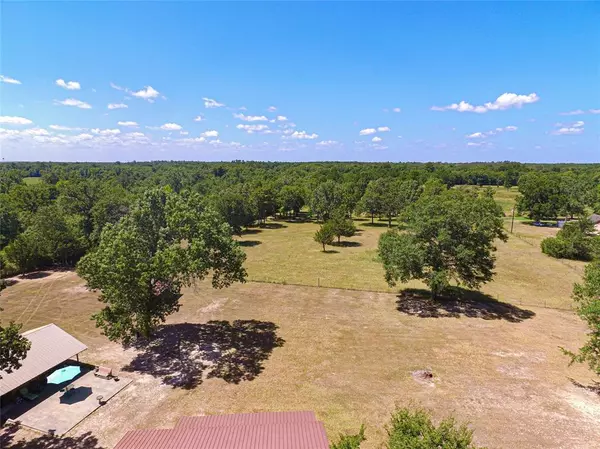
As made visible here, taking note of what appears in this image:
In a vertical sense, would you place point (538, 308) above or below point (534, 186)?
below

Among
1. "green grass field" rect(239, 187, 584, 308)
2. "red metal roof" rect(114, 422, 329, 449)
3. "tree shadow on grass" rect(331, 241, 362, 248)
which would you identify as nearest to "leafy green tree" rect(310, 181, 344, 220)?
"green grass field" rect(239, 187, 584, 308)

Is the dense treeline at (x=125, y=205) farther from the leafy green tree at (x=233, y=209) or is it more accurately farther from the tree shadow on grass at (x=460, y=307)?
the tree shadow on grass at (x=460, y=307)

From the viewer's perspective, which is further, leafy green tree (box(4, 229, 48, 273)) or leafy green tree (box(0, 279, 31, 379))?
leafy green tree (box(4, 229, 48, 273))

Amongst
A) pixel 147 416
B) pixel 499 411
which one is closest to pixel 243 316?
pixel 147 416

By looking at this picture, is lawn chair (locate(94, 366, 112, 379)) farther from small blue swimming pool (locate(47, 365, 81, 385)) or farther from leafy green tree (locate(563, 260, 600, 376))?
leafy green tree (locate(563, 260, 600, 376))

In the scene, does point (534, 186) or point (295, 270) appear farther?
point (534, 186)

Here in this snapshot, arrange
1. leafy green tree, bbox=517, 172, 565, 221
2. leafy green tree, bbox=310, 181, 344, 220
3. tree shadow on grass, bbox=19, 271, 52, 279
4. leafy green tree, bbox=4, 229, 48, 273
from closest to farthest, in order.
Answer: tree shadow on grass, bbox=19, 271, 52, 279
leafy green tree, bbox=4, 229, 48, 273
leafy green tree, bbox=517, 172, 565, 221
leafy green tree, bbox=310, 181, 344, 220

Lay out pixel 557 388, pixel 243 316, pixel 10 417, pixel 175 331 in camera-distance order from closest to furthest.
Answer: pixel 10 417, pixel 557 388, pixel 175 331, pixel 243 316

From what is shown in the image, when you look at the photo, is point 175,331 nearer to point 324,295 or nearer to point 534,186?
point 324,295
